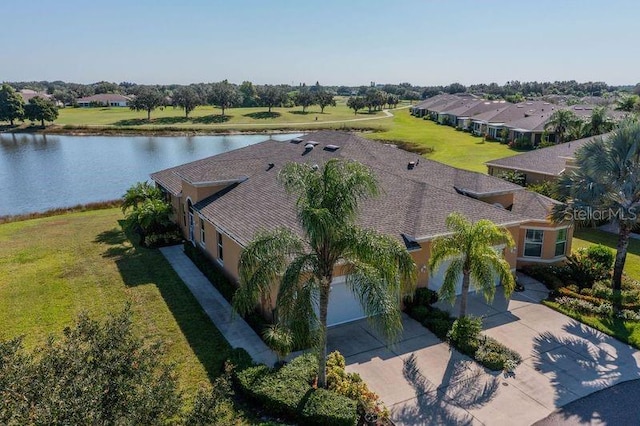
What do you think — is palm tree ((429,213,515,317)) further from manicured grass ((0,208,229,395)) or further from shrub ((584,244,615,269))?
shrub ((584,244,615,269))

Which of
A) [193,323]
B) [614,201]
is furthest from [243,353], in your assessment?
[614,201]

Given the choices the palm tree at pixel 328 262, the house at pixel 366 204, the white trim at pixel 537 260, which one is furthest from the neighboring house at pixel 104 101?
the palm tree at pixel 328 262

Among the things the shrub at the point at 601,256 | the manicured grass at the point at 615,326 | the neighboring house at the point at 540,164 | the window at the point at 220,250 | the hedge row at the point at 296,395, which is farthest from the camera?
the neighboring house at the point at 540,164

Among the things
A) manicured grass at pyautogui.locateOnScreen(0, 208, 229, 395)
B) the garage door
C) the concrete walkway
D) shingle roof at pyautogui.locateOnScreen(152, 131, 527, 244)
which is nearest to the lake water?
manicured grass at pyautogui.locateOnScreen(0, 208, 229, 395)

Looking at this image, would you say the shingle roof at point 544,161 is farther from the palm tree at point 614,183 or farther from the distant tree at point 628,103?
the distant tree at point 628,103

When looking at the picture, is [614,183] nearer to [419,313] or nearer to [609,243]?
[419,313]
